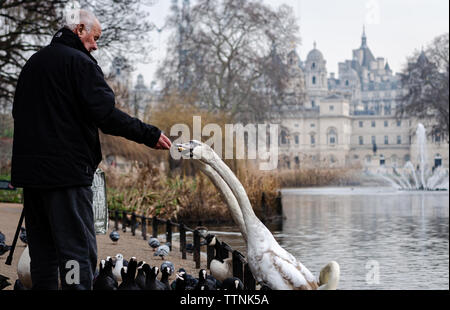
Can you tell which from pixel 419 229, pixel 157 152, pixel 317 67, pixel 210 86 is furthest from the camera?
pixel 317 67

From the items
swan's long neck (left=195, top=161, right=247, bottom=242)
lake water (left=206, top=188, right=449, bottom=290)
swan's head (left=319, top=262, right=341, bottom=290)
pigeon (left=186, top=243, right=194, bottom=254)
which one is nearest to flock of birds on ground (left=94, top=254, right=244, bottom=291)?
swan's long neck (left=195, top=161, right=247, bottom=242)

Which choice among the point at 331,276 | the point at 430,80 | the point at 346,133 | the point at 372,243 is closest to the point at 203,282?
the point at 331,276

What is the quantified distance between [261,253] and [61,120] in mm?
1732

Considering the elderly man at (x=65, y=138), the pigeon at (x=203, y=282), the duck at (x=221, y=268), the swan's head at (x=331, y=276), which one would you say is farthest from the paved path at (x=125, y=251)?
the swan's head at (x=331, y=276)

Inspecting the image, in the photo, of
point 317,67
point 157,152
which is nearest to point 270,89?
point 157,152

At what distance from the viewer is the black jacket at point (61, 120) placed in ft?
13.0

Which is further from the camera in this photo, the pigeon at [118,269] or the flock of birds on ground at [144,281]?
the pigeon at [118,269]

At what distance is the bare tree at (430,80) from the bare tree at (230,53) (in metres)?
14.6

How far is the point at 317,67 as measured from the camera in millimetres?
151375

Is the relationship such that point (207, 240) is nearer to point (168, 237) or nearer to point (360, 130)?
point (168, 237)

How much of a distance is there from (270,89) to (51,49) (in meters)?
37.5

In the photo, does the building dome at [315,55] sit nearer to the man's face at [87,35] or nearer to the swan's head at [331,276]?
the swan's head at [331,276]
